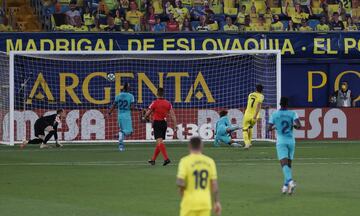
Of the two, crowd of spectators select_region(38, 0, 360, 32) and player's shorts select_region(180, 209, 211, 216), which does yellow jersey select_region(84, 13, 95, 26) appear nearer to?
crowd of spectators select_region(38, 0, 360, 32)

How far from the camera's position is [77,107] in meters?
36.5

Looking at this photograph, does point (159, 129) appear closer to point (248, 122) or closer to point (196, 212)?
point (248, 122)

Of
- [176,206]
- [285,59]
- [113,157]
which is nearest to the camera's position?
[176,206]

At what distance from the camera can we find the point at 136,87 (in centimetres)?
3694

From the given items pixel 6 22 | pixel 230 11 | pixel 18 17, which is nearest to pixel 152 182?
pixel 6 22

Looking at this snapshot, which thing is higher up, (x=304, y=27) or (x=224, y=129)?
(x=304, y=27)

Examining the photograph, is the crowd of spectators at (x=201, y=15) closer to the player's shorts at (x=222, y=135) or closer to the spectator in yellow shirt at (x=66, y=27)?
the spectator in yellow shirt at (x=66, y=27)

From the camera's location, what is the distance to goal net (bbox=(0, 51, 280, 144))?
118ft

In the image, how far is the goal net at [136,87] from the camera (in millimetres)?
36062

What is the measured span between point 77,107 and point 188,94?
3916 mm

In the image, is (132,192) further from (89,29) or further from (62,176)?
(89,29)

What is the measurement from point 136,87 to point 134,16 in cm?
435

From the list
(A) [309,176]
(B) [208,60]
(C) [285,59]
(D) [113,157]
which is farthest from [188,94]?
(A) [309,176]

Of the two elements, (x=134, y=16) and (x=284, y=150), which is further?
(x=134, y=16)
